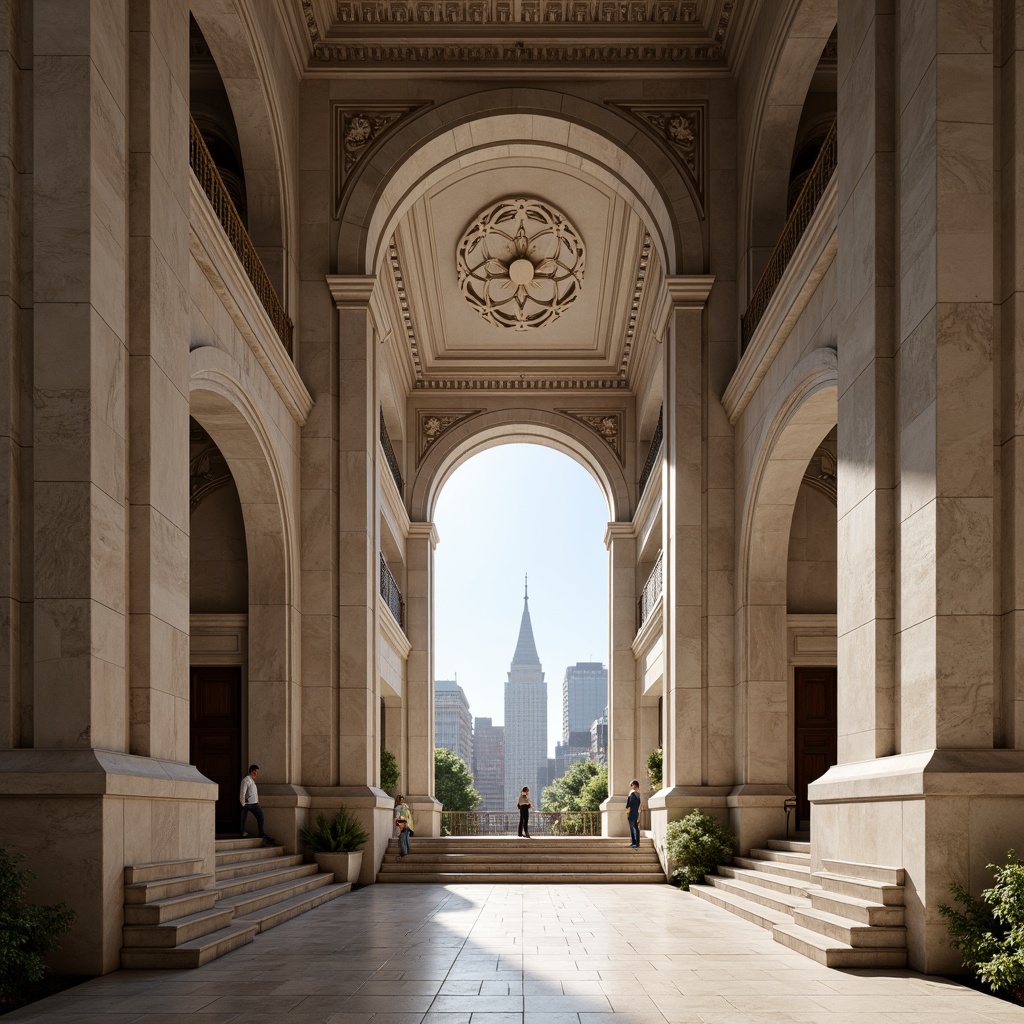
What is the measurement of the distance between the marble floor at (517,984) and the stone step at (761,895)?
49 centimetres

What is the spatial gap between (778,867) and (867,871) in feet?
14.5

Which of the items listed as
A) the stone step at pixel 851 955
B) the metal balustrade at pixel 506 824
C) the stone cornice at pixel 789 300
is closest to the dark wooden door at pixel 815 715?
the stone cornice at pixel 789 300

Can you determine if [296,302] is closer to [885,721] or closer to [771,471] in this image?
[771,471]

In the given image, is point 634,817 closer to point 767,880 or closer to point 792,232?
point 767,880

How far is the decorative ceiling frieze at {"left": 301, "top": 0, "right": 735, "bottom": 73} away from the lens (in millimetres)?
16375

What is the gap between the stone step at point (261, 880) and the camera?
36.7 ft

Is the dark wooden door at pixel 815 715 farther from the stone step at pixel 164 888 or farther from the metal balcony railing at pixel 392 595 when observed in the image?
the stone step at pixel 164 888

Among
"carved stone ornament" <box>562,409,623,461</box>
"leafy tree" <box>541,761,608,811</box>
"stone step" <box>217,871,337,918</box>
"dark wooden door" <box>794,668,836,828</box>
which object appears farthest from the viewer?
"leafy tree" <box>541,761,608,811</box>

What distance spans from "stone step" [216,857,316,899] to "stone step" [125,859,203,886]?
839 millimetres

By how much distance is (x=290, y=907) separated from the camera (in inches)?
452

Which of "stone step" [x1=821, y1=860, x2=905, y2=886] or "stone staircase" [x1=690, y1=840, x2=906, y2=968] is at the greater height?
"stone step" [x1=821, y1=860, x2=905, y2=886]

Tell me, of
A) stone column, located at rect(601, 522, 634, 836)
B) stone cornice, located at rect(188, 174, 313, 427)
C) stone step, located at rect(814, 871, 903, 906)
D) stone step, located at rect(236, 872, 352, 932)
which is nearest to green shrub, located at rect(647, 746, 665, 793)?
stone column, located at rect(601, 522, 634, 836)

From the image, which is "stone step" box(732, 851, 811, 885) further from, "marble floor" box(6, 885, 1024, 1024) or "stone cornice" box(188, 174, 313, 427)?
"stone cornice" box(188, 174, 313, 427)

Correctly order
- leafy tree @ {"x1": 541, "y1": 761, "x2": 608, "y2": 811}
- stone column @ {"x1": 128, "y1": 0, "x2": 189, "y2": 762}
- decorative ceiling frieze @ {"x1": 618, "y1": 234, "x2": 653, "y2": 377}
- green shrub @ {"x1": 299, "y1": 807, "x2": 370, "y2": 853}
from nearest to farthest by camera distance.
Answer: stone column @ {"x1": 128, "y1": 0, "x2": 189, "y2": 762}
green shrub @ {"x1": 299, "y1": 807, "x2": 370, "y2": 853}
decorative ceiling frieze @ {"x1": 618, "y1": 234, "x2": 653, "y2": 377}
leafy tree @ {"x1": 541, "y1": 761, "x2": 608, "y2": 811}
